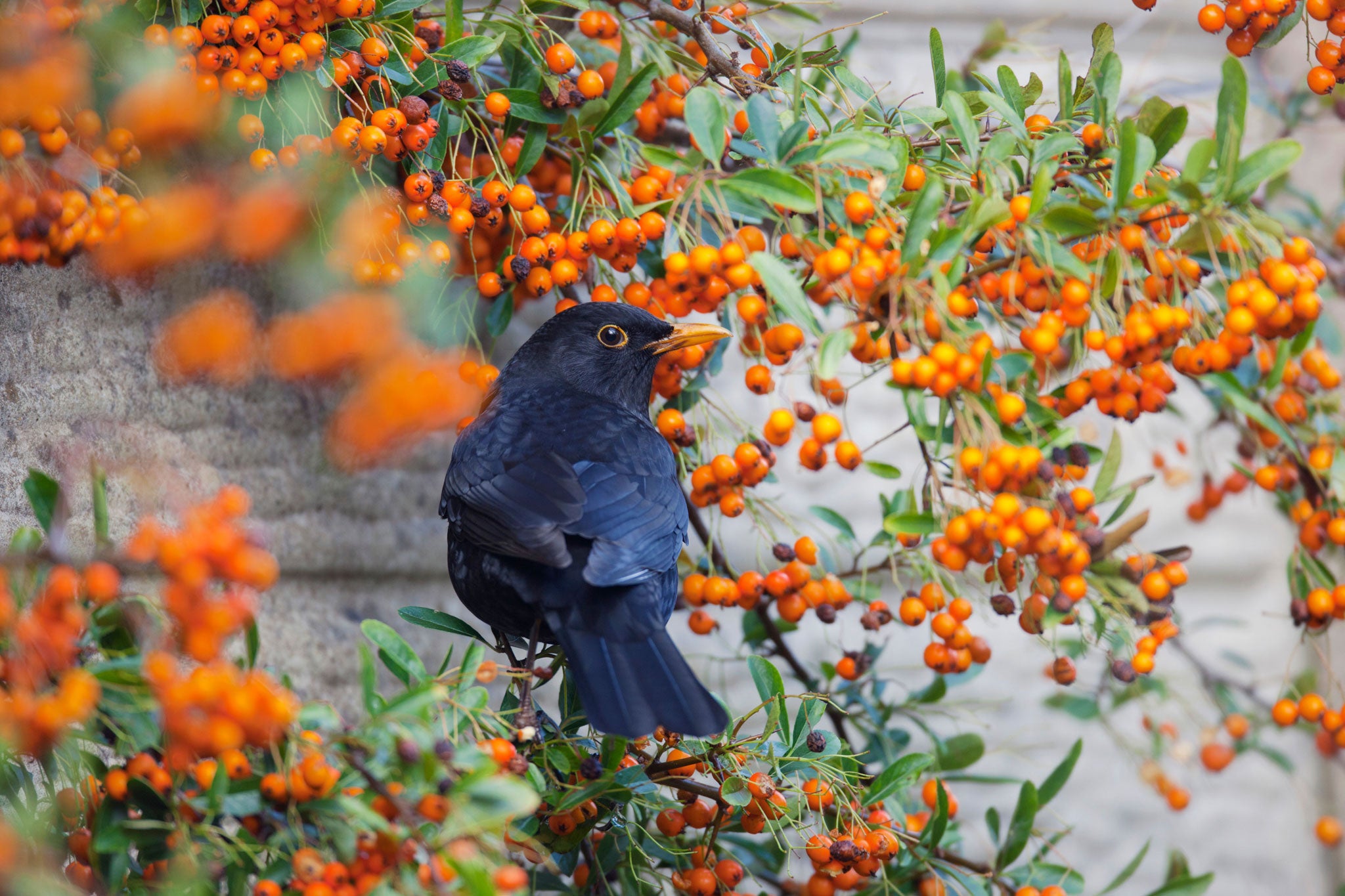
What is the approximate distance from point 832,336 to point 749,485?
52 centimetres

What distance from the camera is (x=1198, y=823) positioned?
325 cm

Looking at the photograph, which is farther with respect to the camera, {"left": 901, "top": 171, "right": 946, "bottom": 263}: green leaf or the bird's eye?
the bird's eye

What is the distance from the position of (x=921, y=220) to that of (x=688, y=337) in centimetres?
66

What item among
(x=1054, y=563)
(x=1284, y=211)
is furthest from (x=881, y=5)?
(x=1054, y=563)

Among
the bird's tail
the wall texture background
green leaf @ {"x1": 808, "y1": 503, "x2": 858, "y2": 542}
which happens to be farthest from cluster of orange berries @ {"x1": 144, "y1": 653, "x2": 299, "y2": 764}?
green leaf @ {"x1": 808, "y1": 503, "x2": 858, "y2": 542}

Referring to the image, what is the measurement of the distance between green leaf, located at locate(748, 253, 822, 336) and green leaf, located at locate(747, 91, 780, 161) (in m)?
0.18

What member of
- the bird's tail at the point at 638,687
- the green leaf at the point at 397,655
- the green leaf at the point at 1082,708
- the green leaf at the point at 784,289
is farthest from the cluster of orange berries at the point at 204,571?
the green leaf at the point at 1082,708

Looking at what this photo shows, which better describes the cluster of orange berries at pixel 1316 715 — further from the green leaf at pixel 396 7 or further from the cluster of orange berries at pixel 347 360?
the green leaf at pixel 396 7

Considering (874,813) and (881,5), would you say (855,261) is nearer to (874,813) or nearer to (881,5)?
(874,813)

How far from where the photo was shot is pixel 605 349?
205 centimetres

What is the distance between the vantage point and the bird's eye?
2004 mm

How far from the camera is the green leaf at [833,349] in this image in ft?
4.06

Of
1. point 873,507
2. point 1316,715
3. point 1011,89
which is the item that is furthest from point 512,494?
point 873,507

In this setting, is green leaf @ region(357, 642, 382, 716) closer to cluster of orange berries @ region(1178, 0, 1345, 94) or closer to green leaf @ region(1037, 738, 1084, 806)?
green leaf @ region(1037, 738, 1084, 806)
